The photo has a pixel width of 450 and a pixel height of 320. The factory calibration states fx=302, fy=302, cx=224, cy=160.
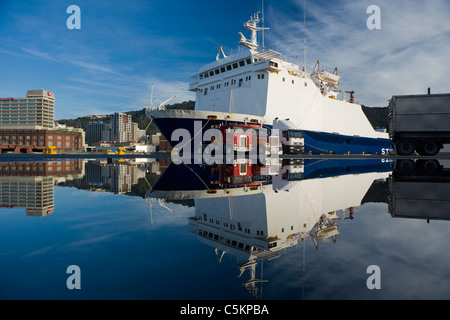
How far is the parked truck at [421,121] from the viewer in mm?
24344

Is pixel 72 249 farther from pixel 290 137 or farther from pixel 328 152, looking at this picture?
pixel 328 152

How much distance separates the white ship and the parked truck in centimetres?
1157

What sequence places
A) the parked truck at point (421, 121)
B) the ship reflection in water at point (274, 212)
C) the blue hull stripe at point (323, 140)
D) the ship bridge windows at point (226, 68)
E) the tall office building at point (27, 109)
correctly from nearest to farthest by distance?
the ship reflection in water at point (274, 212)
the parked truck at point (421, 121)
the blue hull stripe at point (323, 140)
the ship bridge windows at point (226, 68)
the tall office building at point (27, 109)

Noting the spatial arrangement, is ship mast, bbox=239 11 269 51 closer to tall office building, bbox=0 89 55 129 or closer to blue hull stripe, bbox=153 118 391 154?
blue hull stripe, bbox=153 118 391 154

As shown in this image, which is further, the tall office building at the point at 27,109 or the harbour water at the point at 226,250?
the tall office building at the point at 27,109

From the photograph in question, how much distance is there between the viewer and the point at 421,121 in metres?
24.9

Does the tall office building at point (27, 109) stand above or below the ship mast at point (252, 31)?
above

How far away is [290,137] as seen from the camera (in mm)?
34969

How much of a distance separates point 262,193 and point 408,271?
22.4 ft

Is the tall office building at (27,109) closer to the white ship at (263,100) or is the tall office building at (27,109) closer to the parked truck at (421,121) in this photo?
the white ship at (263,100)

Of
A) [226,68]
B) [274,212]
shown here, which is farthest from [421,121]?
[274,212]

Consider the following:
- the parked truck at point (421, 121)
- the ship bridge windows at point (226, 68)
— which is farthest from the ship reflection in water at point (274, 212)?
the ship bridge windows at point (226, 68)

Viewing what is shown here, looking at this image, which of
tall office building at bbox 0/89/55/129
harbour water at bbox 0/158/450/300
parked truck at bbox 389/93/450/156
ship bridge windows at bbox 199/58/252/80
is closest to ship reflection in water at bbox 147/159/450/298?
harbour water at bbox 0/158/450/300

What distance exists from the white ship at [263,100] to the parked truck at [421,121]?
38.0 feet
